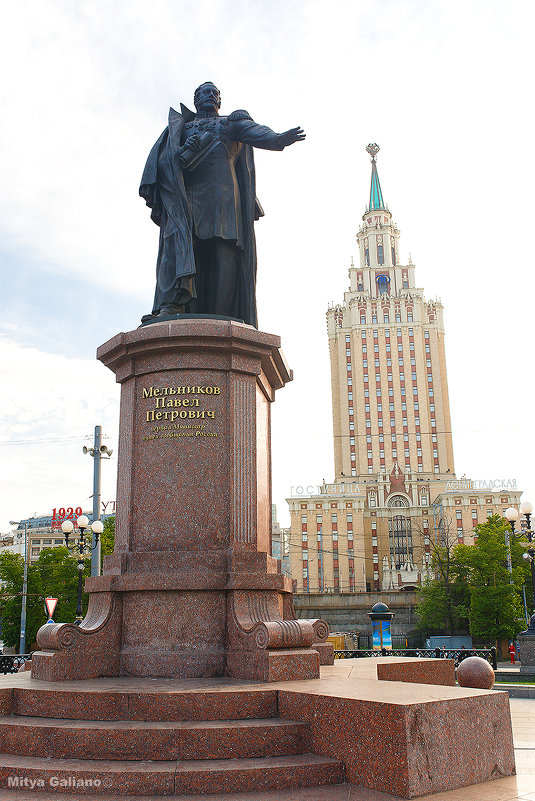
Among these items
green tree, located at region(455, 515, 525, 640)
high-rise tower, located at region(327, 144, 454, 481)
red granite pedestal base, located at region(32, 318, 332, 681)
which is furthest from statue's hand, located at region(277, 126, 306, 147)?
high-rise tower, located at region(327, 144, 454, 481)

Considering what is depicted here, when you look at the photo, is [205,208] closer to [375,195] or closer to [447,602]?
[447,602]

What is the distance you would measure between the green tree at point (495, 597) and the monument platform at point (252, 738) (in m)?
37.1

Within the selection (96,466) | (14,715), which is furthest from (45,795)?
(96,466)

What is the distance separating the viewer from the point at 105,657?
7.81 meters

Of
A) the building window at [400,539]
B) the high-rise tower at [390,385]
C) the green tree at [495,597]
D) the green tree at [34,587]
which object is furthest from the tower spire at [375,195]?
the green tree at [34,587]

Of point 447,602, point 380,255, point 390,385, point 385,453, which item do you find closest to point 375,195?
point 380,255

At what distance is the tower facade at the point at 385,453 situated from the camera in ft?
311

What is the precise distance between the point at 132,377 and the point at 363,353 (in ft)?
333

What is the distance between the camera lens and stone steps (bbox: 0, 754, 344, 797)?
5207 mm

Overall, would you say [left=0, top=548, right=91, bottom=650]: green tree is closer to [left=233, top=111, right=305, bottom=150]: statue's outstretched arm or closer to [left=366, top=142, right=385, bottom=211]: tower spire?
[left=233, top=111, right=305, bottom=150]: statue's outstretched arm

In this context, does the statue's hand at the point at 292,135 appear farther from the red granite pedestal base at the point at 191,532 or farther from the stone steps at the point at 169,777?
the stone steps at the point at 169,777

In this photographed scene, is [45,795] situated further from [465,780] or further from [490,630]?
[490,630]

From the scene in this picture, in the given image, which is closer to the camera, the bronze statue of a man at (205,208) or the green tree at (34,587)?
the bronze statue of a man at (205,208)

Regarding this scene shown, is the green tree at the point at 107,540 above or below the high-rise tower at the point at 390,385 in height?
below
